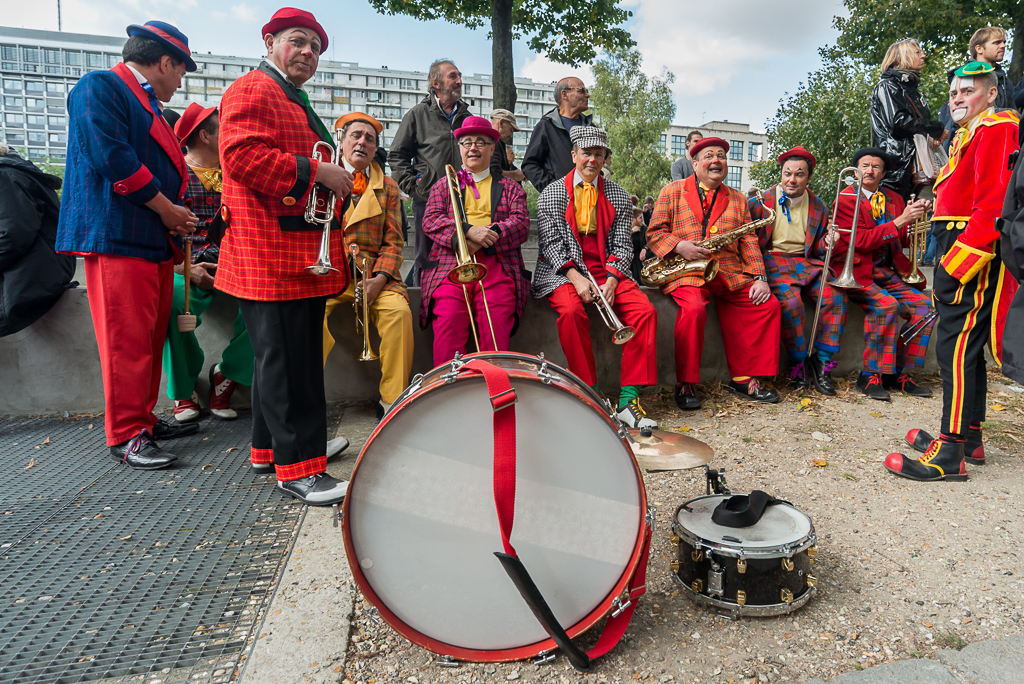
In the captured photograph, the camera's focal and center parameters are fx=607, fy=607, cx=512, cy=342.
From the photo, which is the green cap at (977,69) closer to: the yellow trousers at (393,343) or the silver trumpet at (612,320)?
the silver trumpet at (612,320)

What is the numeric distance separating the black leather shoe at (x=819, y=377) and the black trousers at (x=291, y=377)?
12.6ft

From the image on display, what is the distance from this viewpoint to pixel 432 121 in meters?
5.18

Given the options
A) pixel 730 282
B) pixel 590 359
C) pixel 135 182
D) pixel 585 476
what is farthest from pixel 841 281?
pixel 135 182

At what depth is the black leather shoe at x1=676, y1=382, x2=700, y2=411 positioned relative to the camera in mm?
4461

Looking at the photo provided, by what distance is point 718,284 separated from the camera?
476 cm

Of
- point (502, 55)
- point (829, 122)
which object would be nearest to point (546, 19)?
point (502, 55)

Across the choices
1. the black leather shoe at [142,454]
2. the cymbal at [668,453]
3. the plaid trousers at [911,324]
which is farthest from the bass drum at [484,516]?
the plaid trousers at [911,324]

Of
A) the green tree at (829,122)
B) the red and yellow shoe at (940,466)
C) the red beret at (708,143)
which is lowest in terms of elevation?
the red and yellow shoe at (940,466)

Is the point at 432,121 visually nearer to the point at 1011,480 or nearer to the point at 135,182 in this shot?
the point at 135,182

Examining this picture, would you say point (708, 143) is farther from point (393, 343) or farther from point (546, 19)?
point (546, 19)

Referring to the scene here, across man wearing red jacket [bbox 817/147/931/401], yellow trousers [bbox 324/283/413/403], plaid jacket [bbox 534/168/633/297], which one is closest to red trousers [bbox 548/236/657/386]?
plaid jacket [bbox 534/168/633/297]

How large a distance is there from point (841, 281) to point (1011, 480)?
200 centimetres

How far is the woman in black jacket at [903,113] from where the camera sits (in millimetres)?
5367

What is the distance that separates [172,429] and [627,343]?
3018 millimetres
